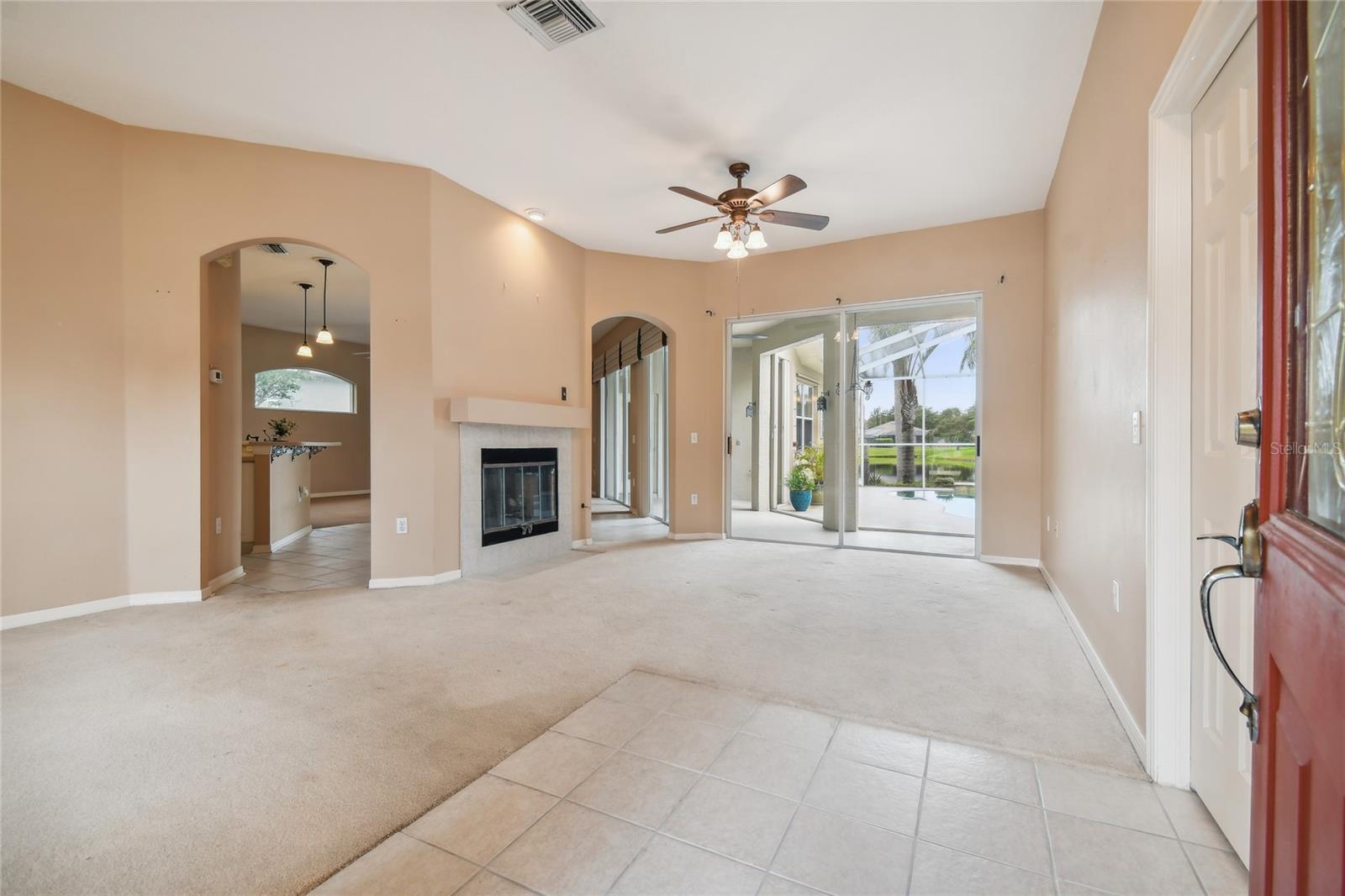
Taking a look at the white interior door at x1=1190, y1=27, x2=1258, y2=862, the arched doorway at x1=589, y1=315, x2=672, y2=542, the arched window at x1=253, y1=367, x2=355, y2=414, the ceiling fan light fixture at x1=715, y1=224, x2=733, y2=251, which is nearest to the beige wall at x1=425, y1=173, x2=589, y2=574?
the arched doorway at x1=589, y1=315, x2=672, y2=542

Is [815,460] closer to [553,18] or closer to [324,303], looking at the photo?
[553,18]

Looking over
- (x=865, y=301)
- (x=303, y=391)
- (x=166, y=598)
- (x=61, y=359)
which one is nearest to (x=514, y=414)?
(x=166, y=598)

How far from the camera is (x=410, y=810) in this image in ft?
5.10

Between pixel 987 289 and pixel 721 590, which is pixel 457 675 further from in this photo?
pixel 987 289

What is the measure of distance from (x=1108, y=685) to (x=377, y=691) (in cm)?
296

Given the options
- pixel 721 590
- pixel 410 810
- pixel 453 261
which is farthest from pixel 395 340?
pixel 410 810

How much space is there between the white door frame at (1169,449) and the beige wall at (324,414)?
1009cm

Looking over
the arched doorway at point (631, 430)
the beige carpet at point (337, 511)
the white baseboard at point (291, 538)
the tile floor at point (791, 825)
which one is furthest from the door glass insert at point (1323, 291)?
the beige carpet at point (337, 511)

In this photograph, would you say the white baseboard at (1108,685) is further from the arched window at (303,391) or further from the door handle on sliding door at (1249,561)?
the arched window at (303,391)

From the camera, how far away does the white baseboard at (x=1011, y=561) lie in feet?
15.3

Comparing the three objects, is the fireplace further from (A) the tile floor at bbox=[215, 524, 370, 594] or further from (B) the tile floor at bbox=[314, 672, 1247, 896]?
(B) the tile floor at bbox=[314, 672, 1247, 896]

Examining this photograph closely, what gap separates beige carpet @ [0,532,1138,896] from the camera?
1471mm

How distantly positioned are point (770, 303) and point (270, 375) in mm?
8719

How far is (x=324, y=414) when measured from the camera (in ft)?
33.5
